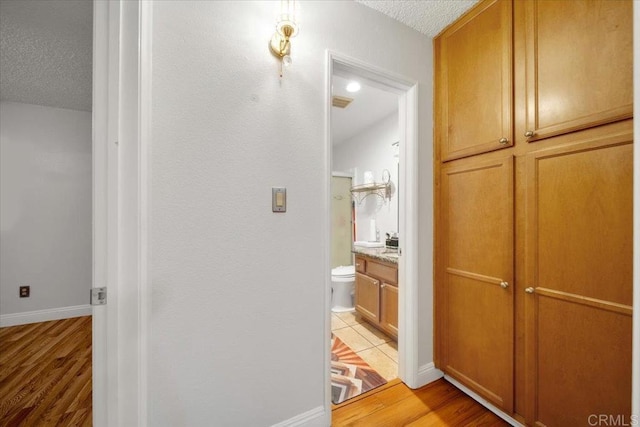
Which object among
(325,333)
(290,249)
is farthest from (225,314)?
(325,333)

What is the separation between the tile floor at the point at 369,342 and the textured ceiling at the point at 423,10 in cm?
248

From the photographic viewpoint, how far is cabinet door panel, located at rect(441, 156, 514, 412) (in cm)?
137

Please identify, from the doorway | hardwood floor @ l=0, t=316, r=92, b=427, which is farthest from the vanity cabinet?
the doorway

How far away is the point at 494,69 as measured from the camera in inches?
55.8

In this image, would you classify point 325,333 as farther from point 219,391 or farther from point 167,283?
point 167,283

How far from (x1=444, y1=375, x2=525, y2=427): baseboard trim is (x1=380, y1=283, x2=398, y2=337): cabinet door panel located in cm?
Result: 53

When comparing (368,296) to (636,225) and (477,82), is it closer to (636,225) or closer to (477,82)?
(477,82)

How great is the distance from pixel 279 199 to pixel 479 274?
4.15ft

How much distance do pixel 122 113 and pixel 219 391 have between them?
122cm

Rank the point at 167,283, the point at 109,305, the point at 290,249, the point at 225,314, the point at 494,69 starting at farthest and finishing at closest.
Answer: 1. the point at 494,69
2. the point at 290,249
3. the point at 225,314
4. the point at 167,283
5. the point at 109,305

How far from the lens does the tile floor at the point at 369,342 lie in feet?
6.45

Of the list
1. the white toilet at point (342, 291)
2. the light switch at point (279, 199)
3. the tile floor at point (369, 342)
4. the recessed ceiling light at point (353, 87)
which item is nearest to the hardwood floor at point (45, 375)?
the light switch at point (279, 199)

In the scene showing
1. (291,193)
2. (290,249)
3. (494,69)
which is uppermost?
(494,69)

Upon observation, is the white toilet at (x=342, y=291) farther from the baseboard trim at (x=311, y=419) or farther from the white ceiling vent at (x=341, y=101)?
the white ceiling vent at (x=341, y=101)
